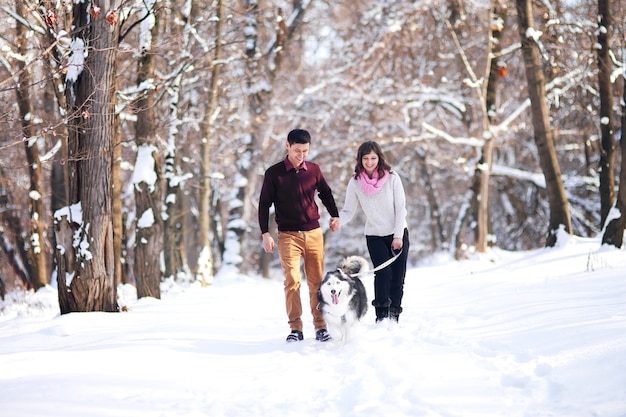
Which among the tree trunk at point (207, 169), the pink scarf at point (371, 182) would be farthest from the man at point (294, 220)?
the tree trunk at point (207, 169)

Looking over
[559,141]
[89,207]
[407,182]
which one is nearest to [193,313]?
[89,207]

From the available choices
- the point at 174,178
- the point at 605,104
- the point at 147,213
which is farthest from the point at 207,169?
the point at 605,104

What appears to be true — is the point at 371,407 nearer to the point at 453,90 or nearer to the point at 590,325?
the point at 590,325

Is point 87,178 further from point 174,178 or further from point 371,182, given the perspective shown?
point 174,178

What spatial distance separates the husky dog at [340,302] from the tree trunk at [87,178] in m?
3.14

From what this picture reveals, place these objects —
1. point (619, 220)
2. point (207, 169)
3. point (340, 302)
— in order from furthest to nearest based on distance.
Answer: point (207, 169) → point (619, 220) → point (340, 302)

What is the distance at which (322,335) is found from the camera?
6.25m

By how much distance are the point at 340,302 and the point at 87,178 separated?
3.72 m

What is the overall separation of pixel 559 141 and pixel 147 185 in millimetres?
18078

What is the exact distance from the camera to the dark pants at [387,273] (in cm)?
665

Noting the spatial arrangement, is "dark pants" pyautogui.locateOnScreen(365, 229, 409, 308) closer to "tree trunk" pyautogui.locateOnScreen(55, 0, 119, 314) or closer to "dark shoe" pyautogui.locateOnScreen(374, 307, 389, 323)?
"dark shoe" pyautogui.locateOnScreen(374, 307, 389, 323)

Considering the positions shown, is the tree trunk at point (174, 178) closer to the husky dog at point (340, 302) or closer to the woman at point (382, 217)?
the woman at point (382, 217)

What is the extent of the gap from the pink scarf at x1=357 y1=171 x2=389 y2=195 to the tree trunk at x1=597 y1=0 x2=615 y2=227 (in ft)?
25.3

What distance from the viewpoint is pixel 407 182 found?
30.3 metres
